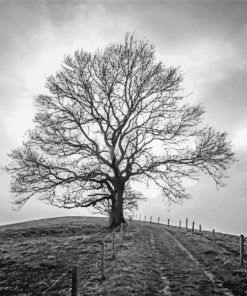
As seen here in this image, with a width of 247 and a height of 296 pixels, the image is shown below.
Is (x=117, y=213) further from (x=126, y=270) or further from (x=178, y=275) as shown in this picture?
(x=178, y=275)

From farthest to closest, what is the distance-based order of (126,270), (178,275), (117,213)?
(117,213), (126,270), (178,275)

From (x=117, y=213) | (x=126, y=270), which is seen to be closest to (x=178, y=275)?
(x=126, y=270)

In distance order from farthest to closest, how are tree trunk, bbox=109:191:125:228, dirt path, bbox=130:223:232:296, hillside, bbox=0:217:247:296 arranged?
tree trunk, bbox=109:191:125:228 → hillside, bbox=0:217:247:296 → dirt path, bbox=130:223:232:296

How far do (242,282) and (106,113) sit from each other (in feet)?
62.1

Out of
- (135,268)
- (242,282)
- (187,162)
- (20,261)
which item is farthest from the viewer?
(187,162)

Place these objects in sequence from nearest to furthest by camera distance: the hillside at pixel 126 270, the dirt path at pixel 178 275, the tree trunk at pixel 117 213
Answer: the dirt path at pixel 178 275 → the hillside at pixel 126 270 → the tree trunk at pixel 117 213

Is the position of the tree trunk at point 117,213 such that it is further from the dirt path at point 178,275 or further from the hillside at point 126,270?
the dirt path at point 178,275

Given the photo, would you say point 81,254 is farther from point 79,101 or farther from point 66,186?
point 79,101

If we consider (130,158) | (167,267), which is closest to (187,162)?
(130,158)

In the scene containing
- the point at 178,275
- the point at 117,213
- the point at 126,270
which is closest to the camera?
the point at 178,275

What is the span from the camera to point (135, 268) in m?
12.9

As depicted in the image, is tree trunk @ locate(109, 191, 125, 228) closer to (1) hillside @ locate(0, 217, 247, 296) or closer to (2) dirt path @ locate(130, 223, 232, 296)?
(1) hillside @ locate(0, 217, 247, 296)

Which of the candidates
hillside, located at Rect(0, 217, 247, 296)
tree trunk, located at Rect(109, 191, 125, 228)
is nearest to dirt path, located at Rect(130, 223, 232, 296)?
hillside, located at Rect(0, 217, 247, 296)

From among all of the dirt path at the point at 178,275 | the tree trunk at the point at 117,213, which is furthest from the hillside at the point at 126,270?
the tree trunk at the point at 117,213
